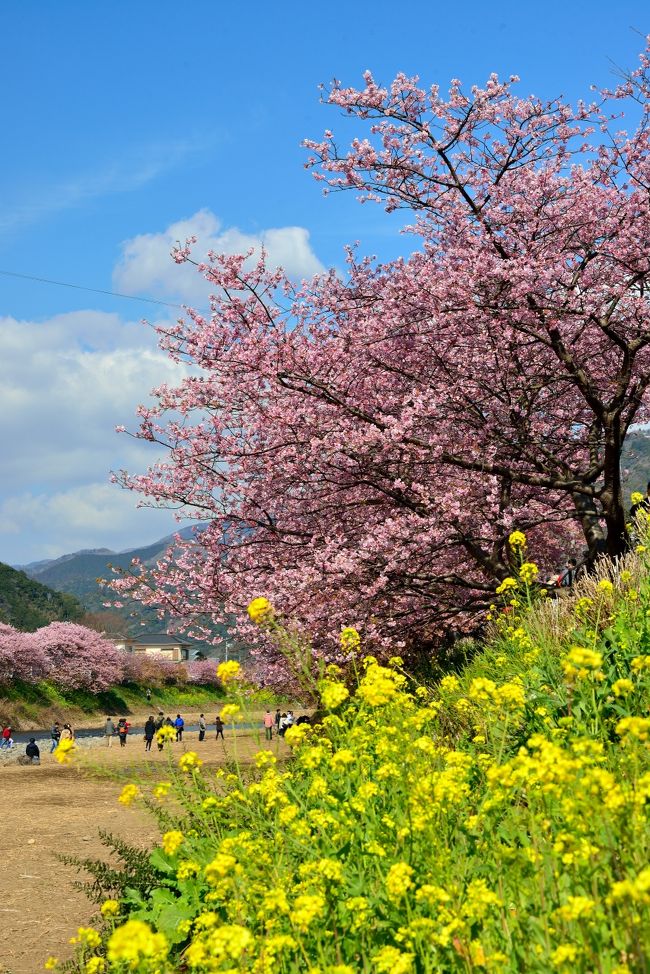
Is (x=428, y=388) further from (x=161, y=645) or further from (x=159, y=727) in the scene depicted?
(x=161, y=645)

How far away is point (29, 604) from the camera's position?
14225 centimetres

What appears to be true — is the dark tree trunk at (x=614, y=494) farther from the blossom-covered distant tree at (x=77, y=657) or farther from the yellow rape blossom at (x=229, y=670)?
the blossom-covered distant tree at (x=77, y=657)

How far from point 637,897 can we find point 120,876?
6510 millimetres

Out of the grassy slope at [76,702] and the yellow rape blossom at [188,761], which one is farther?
the grassy slope at [76,702]

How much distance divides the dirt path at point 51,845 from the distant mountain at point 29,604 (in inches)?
4351

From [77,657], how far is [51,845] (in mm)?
66325

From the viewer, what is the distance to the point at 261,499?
47.3 ft

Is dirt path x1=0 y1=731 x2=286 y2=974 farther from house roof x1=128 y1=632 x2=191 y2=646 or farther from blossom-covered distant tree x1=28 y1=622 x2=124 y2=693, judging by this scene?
house roof x1=128 y1=632 x2=191 y2=646

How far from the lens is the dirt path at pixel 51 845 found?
27.7 ft

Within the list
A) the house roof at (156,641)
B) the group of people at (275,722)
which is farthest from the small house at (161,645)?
the group of people at (275,722)

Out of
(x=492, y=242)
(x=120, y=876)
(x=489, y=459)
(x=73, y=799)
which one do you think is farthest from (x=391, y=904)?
(x=73, y=799)

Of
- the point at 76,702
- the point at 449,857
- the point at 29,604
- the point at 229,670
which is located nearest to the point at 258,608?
the point at 229,670

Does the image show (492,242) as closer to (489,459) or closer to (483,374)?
(483,374)

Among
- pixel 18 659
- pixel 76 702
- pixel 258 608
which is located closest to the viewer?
pixel 258 608
